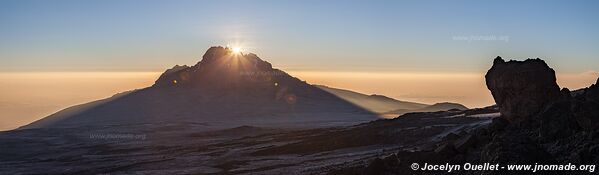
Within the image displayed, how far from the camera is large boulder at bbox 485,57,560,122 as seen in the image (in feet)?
103

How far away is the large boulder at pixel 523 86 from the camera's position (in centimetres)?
3153

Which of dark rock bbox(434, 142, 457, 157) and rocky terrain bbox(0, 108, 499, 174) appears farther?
rocky terrain bbox(0, 108, 499, 174)

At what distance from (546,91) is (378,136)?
96.7 feet

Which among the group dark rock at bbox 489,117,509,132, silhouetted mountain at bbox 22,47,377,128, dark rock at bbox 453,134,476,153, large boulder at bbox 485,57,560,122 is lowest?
dark rock at bbox 453,134,476,153

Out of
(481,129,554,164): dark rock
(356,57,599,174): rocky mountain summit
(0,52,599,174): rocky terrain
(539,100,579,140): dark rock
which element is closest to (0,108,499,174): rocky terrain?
(0,52,599,174): rocky terrain

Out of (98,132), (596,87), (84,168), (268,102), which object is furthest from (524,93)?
(268,102)

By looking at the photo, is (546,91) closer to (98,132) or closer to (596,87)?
(596,87)

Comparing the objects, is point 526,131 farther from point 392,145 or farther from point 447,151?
point 392,145

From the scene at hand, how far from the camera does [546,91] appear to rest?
104 feet

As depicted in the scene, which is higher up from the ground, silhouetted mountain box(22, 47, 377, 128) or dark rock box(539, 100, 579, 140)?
silhouetted mountain box(22, 47, 377, 128)

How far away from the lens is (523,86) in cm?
3191

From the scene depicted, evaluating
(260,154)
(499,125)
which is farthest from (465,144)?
(260,154)

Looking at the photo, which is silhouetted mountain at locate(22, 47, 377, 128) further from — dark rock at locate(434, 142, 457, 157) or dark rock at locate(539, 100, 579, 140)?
dark rock at locate(539, 100, 579, 140)

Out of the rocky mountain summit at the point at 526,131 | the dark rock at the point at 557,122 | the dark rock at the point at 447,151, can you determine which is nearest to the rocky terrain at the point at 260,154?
the rocky mountain summit at the point at 526,131
